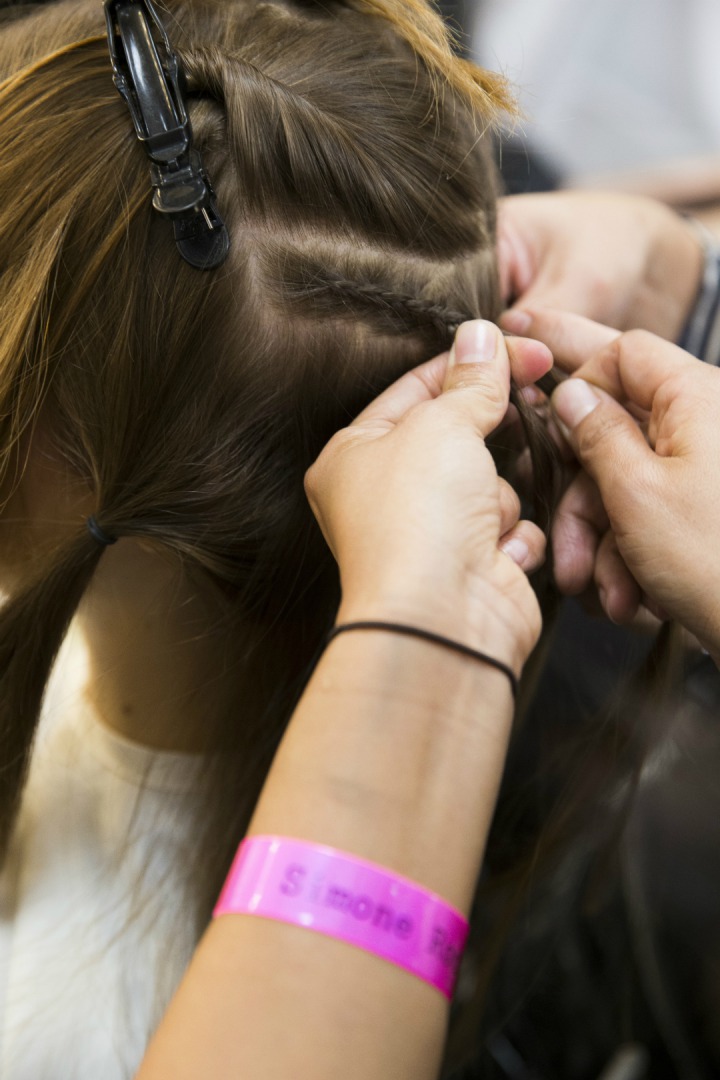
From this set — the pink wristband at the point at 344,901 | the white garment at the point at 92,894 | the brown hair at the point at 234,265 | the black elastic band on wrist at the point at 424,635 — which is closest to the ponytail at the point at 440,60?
the brown hair at the point at 234,265

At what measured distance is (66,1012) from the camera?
91cm

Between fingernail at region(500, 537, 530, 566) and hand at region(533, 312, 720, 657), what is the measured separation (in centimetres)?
11

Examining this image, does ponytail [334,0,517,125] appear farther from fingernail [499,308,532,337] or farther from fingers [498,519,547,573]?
fingers [498,519,547,573]

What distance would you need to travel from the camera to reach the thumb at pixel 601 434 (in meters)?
0.70

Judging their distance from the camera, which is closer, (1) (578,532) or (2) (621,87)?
(1) (578,532)

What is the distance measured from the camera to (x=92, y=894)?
0.97 m

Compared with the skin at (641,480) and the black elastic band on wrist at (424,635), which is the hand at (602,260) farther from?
the black elastic band on wrist at (424,635)

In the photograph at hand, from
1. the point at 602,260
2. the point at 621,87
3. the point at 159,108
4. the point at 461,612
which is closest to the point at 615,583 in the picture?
the point at 461,612

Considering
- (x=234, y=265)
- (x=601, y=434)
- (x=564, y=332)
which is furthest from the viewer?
(x=564, y=332)

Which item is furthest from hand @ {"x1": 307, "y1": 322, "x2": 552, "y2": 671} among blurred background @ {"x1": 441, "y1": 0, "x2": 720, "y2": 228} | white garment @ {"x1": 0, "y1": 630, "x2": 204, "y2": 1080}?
blurred background @ {"x1": 441, "y1": 0, "x2": 720, "y2": 228}

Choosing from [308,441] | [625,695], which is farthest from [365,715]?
[625,695]

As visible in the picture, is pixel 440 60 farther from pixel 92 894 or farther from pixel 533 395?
pixel 92 894

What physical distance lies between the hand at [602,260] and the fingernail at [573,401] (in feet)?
1.49

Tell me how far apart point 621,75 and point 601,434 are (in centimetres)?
154
